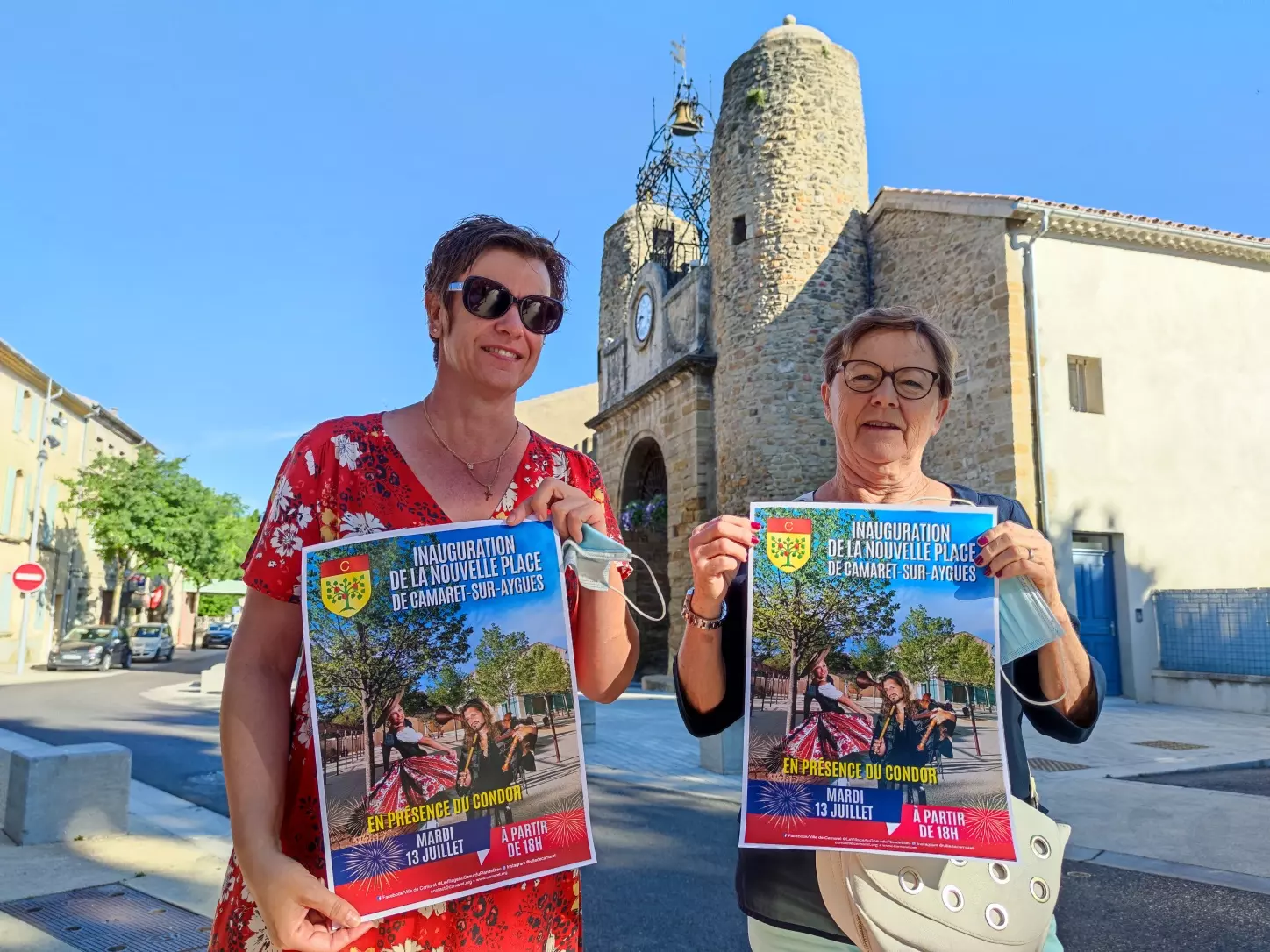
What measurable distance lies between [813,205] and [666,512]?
770 centimetres

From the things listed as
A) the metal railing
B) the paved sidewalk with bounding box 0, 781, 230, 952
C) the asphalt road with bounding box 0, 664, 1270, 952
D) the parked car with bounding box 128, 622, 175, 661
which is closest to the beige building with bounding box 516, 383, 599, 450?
the parked car with bounding box 128, 622, 175, 661

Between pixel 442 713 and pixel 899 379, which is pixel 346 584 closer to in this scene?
pixel 442 713

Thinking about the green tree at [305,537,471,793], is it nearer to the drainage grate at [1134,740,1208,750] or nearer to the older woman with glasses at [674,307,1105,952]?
the older woman with glasses at [674,307,1105,952]

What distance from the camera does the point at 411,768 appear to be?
4.93 ft

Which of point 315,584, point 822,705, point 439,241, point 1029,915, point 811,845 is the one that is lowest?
point 1029,915

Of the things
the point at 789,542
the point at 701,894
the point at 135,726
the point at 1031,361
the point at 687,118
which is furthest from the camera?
the point at 687,118

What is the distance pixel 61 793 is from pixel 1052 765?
28.3 ft

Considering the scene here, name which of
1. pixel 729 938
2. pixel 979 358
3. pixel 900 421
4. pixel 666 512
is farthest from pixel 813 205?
pixel 900 421

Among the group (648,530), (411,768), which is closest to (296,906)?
(411,768)

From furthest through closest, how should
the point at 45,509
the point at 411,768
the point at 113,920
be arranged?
1. the point at 45,509
2. the point at 113,920
3. the point at 411,768

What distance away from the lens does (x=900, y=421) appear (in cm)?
189

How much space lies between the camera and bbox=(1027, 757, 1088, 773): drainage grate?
28.1 ft

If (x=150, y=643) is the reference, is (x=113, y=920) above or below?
above

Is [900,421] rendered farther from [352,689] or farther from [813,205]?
[813,205]
